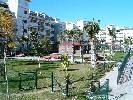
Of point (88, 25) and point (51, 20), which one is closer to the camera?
point (88, 25)

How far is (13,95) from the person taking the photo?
2964cm

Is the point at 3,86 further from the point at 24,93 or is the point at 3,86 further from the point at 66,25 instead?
the point at 66,25

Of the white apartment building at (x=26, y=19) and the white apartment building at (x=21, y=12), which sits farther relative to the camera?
Answer: the white apartment building at (x=26, y=19)

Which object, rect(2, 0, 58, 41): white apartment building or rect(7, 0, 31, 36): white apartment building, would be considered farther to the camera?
rect(2, 0, 58, 41): white apartment building

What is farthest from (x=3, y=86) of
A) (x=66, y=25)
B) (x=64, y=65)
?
(x=66, y=25)

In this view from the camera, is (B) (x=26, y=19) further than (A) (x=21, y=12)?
Yes

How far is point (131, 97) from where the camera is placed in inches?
861

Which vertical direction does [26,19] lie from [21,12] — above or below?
below

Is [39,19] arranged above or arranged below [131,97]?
above

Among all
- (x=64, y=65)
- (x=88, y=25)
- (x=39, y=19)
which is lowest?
(x=64, y=65)

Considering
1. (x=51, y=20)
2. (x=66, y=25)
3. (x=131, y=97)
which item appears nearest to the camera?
(x=131, y=97)

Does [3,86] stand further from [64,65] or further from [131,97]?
[131,97]

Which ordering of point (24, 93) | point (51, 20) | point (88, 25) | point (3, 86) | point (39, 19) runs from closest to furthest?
1. point (24, 93)
2. point (3, 86)
3. point (88, 25)
4. point (39, 19)
5. point (51, 20)

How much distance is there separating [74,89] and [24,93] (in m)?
4.83
